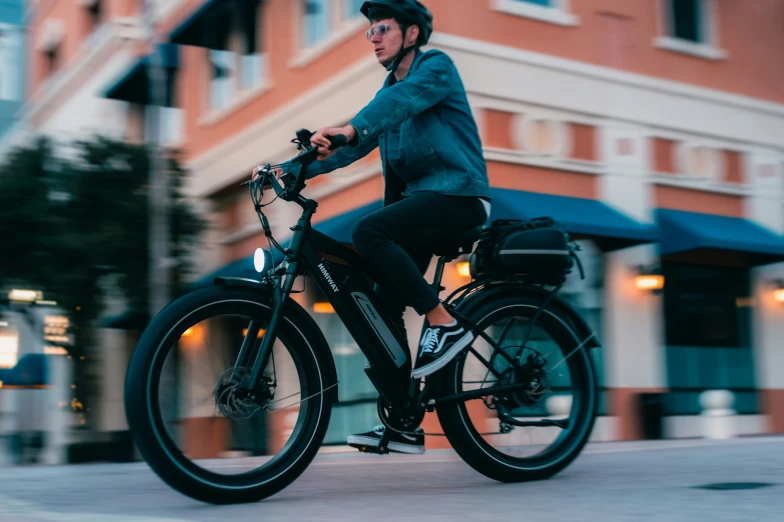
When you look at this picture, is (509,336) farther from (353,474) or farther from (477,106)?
(477,106)

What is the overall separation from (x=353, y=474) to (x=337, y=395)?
38.3 inches

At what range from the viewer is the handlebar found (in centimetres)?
375

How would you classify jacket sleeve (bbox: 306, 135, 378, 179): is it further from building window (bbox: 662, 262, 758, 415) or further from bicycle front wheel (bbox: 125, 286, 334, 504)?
building window (bbox: 662, 262, 758, 415)

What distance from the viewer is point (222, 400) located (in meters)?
3.65

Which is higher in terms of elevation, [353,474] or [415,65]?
[415,65]

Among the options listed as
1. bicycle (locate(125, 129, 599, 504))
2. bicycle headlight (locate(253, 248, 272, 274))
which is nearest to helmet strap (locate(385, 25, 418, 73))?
bicycle (locate(125, 129, 599, 504))

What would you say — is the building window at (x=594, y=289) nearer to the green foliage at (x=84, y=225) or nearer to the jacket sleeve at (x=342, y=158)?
the green foliage at (x=84, y=225)

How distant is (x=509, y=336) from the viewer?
4.34m

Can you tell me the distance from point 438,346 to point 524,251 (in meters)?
0.58

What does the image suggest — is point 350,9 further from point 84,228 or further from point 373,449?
point 373,449

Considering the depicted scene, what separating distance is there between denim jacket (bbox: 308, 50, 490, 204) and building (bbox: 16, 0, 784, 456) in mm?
6689

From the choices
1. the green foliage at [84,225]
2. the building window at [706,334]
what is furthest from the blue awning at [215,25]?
the building window at [706,334]

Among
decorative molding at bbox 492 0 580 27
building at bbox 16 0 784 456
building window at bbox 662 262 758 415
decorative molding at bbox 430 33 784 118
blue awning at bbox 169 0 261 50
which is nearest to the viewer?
decorative molding at bbox 430 33 784 118

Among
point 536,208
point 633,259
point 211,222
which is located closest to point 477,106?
point 536,208
